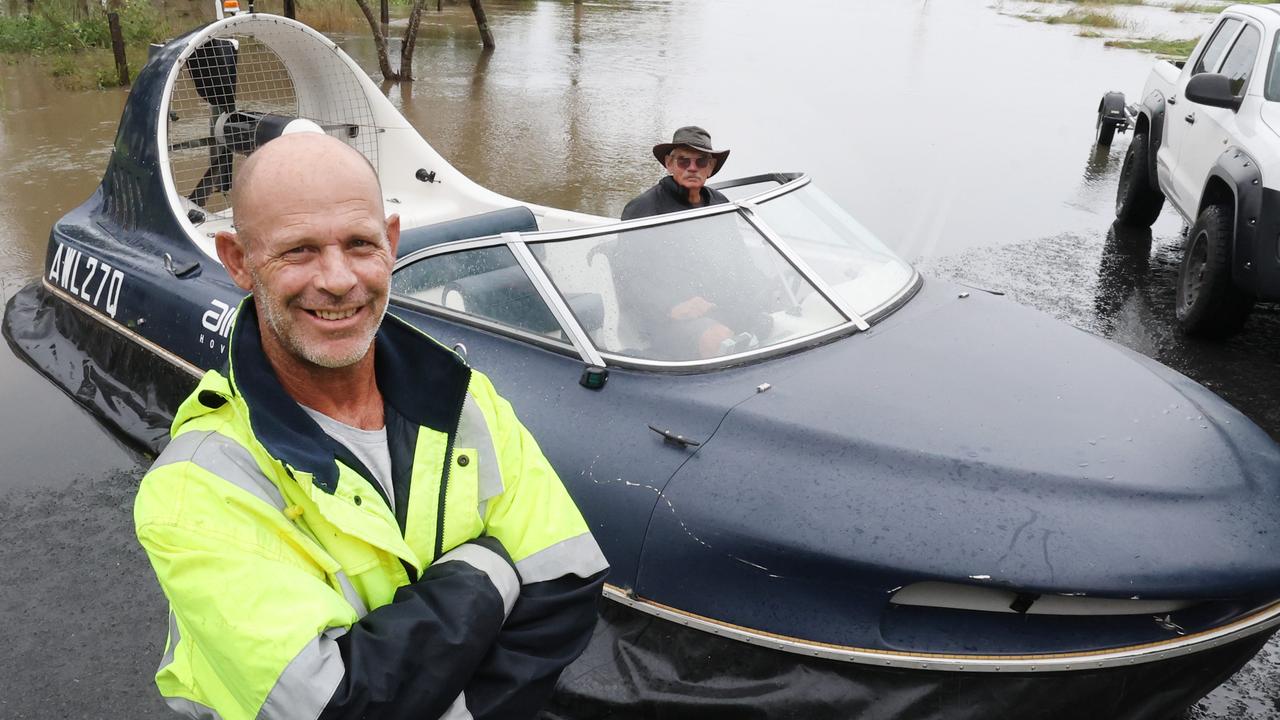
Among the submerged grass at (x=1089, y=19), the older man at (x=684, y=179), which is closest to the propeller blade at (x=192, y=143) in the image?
the older man at (x=684, y=179)

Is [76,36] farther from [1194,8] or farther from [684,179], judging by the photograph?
[1194,8]

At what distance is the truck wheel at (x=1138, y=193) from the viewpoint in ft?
23.3

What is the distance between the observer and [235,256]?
4.72 ft

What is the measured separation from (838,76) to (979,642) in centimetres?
1404

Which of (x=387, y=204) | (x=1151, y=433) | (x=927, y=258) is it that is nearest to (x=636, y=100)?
(x=927, y=258)

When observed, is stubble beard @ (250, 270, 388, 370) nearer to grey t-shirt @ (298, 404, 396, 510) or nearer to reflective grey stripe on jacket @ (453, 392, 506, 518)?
grey t-shirt @ (298, 404, 396, 510)

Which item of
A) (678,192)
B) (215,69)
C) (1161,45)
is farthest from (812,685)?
(1161,45)

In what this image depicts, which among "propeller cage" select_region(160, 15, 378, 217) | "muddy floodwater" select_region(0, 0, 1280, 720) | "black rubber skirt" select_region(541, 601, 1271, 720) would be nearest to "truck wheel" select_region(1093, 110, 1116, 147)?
"muddy floodwater" select_region(0, 0, 1280, 720)

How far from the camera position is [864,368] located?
8.85 ft

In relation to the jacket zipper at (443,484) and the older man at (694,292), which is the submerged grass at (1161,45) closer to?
the older man at (694,292)

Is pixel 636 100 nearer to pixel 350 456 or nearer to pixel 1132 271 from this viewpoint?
pixel 1132 271

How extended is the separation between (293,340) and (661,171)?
24.6ft

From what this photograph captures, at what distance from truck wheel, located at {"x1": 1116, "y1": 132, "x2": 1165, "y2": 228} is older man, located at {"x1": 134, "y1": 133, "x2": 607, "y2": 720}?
6957 mm

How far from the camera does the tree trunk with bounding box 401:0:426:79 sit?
Answer: 12008 millimetres
